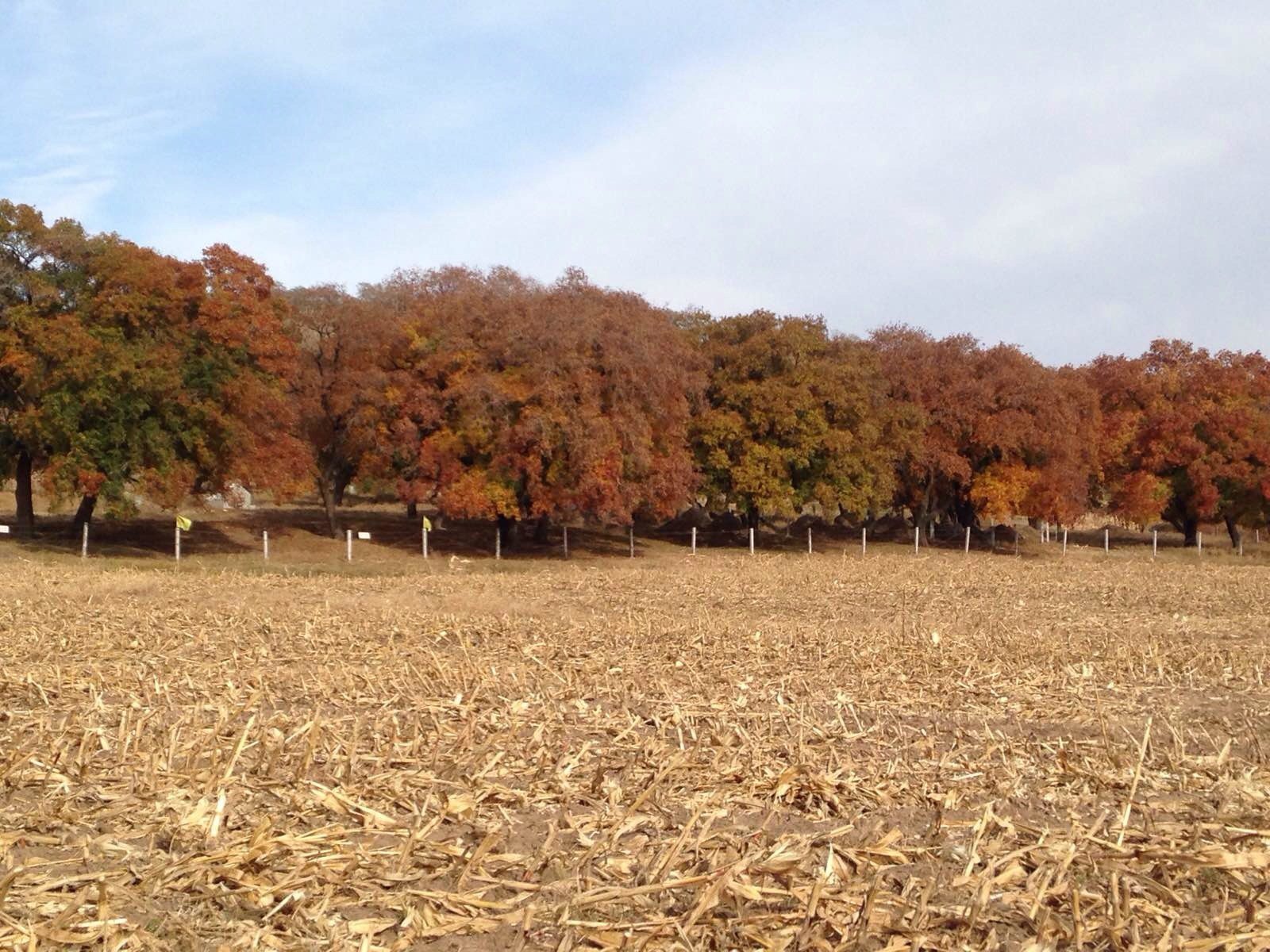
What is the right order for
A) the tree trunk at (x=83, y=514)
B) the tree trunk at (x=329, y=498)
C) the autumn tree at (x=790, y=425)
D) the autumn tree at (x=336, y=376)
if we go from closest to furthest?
1. the tree trunk at (x=83, y=514)
2. the autumn tree at (x=336, y=376)
3. the autumn tree at (x=790, y=425)
4. the tree trunk at (x=329, y=498)

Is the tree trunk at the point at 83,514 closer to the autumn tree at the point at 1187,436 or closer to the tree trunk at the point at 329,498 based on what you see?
the tree trunk at the point at 329,498

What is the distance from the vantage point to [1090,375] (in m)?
53.7

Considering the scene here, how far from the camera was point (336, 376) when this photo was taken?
40.9 metres

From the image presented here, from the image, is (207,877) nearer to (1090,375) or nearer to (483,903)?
(483,903)

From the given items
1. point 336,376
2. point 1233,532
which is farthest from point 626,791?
point 1233,532

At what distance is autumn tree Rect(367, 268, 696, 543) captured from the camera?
35.4m

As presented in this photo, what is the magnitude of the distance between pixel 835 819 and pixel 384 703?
15.9ft

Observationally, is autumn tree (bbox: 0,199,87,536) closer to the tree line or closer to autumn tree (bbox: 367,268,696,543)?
the tree line

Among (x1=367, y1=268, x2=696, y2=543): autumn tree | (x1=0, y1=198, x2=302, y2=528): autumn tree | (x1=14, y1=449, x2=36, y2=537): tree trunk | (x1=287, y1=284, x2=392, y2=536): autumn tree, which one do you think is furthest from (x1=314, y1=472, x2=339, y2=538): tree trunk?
(x1=14, y1=449, x2=36, y2=537): tree trunk

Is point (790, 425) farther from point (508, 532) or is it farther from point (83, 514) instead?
point (83, 514)

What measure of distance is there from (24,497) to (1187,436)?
42895 mm

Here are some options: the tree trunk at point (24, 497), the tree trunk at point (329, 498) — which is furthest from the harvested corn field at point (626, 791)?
the tree trunk at point (329, 498)

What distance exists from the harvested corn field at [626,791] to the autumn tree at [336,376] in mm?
22545

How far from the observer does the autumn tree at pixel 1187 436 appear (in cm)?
4678
